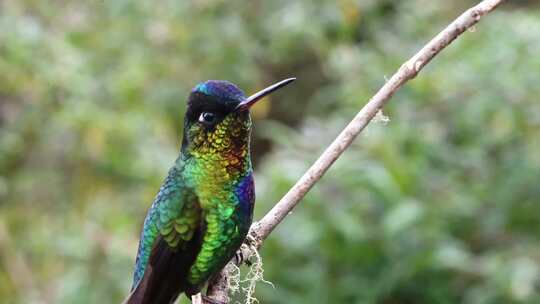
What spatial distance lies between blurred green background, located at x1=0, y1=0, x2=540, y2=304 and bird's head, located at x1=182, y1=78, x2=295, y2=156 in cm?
175

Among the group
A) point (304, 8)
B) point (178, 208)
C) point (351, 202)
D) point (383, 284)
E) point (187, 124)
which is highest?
point (304, 8)

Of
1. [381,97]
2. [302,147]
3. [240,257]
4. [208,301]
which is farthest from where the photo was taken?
[302,147]

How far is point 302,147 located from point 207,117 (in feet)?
7.12

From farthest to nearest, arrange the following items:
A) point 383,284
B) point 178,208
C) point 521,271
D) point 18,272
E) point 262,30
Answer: point 262,30, point 18,272, point 383,284, point 521,271, point 178,208

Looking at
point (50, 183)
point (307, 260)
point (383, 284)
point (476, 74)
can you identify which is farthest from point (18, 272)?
point (476, 74)

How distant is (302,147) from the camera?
192 inches

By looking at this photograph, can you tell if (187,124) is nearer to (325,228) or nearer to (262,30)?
(325,228)

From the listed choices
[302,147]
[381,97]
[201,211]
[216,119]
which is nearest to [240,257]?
[201,211]

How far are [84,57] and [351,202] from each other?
91.0 inches

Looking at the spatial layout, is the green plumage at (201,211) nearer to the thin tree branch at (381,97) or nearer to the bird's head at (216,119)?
the bird's head at (216,119)

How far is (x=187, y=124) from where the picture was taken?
281cm

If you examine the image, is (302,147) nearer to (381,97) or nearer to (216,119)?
(216,119)

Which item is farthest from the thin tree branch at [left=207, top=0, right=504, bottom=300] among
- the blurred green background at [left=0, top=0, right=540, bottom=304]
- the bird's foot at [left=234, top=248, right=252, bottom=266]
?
the blurred green background at [left=0, top=0, right=540, bottom=304]

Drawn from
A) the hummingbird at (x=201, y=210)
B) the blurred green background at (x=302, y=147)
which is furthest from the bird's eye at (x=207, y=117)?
the blurred green background at (x=302, y=147)
